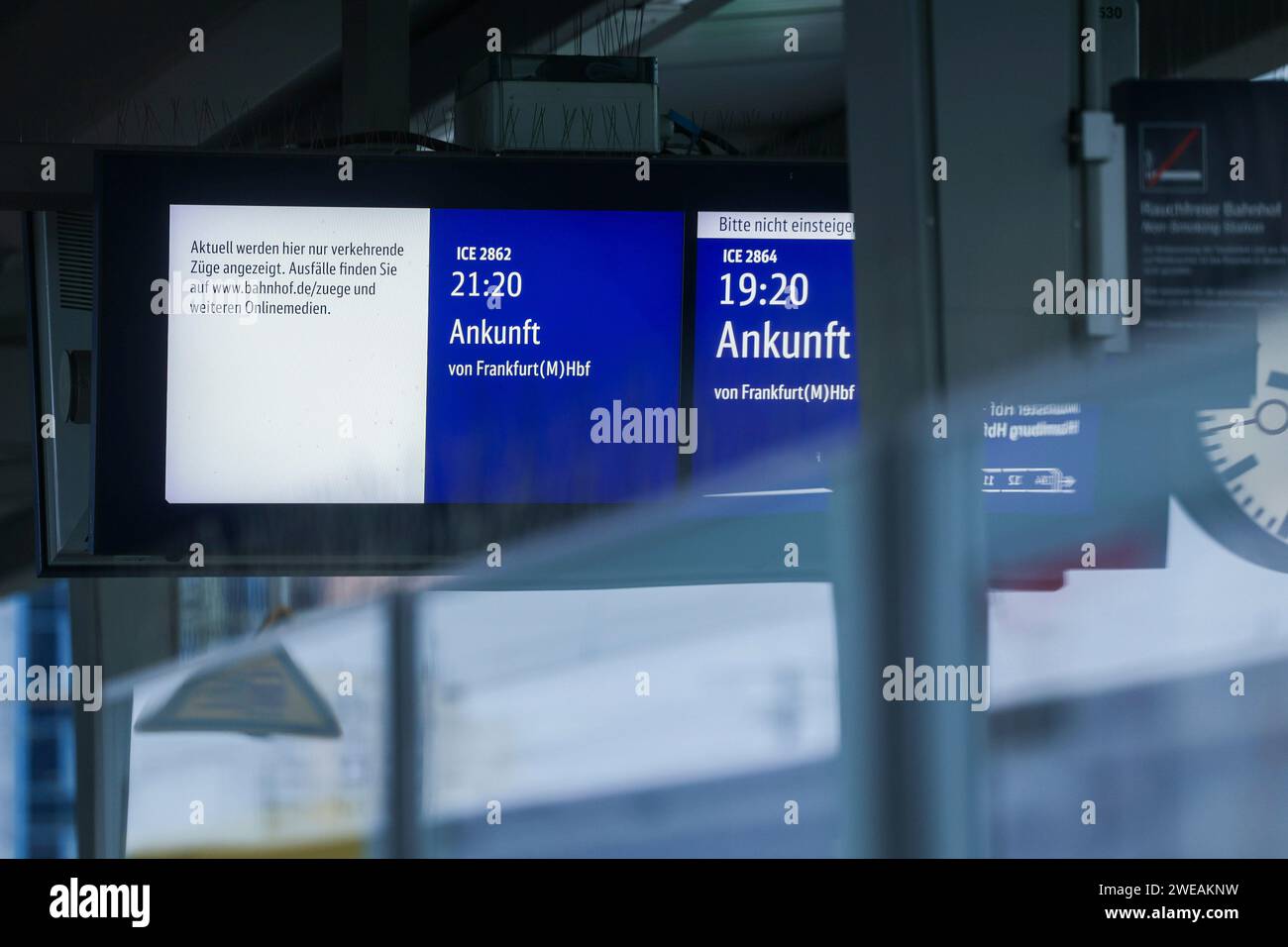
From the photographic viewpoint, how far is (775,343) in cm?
264

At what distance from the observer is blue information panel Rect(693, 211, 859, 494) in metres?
2.60

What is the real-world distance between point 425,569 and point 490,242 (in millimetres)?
614

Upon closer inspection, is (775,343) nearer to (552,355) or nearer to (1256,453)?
(552,355)

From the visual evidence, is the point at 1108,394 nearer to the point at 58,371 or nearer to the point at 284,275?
the point at 284,275

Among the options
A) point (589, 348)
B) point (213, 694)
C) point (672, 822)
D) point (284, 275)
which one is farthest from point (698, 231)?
point (213, 694)

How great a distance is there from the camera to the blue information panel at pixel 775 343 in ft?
8.53

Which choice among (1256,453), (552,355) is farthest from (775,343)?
(1256,453)

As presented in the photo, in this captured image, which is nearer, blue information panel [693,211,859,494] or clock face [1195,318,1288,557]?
clock face [1195,318,1288,557]

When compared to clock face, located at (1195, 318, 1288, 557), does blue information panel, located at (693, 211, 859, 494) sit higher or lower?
higher

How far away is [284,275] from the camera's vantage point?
2.55m

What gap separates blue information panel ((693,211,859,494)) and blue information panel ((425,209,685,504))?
7 centimetres

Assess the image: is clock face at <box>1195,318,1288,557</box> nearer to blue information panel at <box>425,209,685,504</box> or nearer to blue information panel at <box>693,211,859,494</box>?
blue information panel at <box>693,211,859,494</box>

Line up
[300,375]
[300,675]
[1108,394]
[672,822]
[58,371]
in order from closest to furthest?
[1108,394] → [672,822] → [300,375] → [58,371] → [300,675]

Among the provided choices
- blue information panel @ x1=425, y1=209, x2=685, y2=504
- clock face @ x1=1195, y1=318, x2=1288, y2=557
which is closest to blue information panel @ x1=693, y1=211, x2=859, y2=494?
blue information panel @ x1=425, y1=209, x2=685, y2=504
